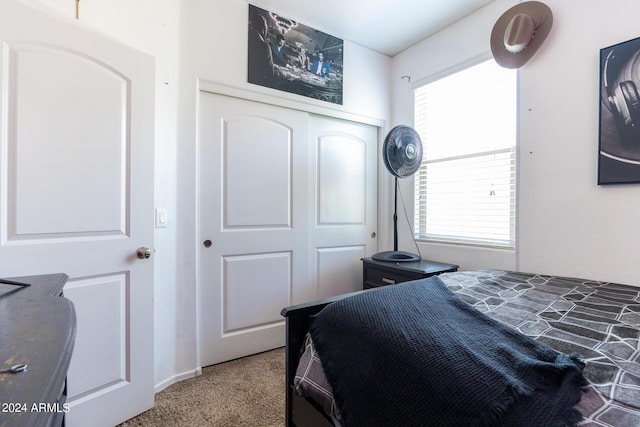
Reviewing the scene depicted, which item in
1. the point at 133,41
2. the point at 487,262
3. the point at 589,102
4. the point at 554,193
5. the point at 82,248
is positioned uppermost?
the point at 133,41

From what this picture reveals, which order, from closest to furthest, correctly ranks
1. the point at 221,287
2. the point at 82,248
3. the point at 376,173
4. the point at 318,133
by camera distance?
the point at 82,248 < the point at 221,287 < the point at 318,133 < the point at 376,173

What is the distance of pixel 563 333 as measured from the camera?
0.84 meters

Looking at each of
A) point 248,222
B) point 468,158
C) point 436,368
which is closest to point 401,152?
point 468,158

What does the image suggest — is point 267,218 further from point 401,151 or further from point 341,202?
point 401,151

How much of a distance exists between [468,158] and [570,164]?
67 cm

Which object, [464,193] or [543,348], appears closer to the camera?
[543,348]

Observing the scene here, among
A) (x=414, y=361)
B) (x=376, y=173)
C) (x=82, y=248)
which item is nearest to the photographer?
(x=414, y=361)

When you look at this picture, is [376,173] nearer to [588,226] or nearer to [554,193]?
[554,193]

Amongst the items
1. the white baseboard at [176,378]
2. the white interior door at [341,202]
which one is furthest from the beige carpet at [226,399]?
the white interior door at [341,202]

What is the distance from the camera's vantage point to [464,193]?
91.1 inches

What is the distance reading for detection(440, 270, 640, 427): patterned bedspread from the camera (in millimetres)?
553

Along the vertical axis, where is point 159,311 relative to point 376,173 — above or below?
below

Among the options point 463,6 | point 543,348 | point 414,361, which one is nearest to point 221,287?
point 414,361

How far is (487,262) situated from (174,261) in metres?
2.20
